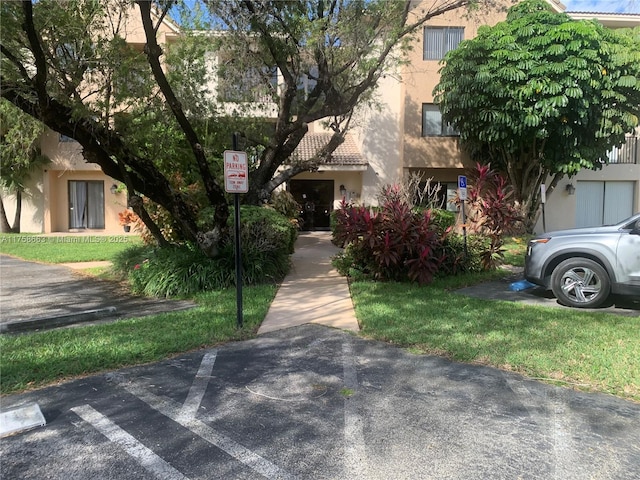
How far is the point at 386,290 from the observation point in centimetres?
866

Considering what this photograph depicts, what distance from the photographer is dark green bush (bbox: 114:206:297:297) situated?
8.80 metres

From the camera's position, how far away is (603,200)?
20844 mm

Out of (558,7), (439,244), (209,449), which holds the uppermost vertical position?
(558,7)

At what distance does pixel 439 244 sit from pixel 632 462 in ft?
21.4

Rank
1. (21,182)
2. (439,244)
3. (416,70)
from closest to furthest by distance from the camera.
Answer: (439,244) < (416,70) < (21,182)

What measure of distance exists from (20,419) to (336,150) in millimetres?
17093

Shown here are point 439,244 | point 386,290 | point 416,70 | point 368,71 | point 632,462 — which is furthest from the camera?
point 416,70

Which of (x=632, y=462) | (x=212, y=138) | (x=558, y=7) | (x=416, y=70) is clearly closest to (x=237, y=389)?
(x=632, y=462)

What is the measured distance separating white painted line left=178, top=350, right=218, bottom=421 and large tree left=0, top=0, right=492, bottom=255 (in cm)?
420

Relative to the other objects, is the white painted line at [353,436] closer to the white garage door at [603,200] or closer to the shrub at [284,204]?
the shrub at [284,204]

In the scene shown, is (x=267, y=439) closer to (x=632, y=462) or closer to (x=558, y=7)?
(x=632, y=462)

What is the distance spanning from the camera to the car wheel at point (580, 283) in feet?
23.7

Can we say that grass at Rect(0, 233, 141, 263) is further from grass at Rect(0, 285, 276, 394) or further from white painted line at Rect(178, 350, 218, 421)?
white painted line at Rect(178, 350, 218, 421)

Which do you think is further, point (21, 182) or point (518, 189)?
point (21, 182)
